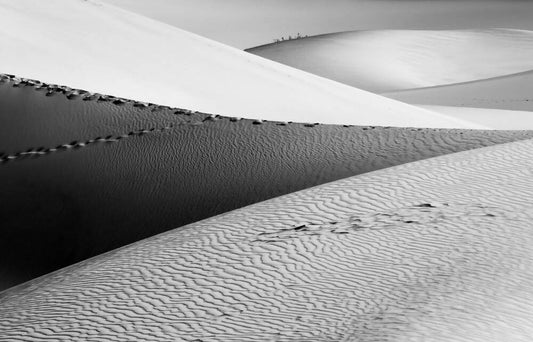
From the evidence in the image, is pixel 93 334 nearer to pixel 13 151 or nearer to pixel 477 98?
pixel 13 151

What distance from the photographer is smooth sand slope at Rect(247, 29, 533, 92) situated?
21812 millimetres

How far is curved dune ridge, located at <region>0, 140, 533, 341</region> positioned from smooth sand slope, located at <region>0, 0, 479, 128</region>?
267 cm

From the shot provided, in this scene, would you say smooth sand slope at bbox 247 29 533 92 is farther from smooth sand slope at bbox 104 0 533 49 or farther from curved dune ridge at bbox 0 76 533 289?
curved dune ridge at bbox 0 76 533 289

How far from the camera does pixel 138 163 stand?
11.9 feet

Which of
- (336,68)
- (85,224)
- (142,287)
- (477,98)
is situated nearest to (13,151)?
(85,224)

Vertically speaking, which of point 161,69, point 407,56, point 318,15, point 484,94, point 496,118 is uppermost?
point 318,15

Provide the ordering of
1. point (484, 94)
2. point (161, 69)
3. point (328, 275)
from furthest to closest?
point (484, 94) < point (161, 69) < point (328, 275)

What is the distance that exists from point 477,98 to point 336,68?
27.2 ft

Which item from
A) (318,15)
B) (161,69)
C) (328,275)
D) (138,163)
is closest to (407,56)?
(318,15)

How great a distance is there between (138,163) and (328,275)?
161 centimetres

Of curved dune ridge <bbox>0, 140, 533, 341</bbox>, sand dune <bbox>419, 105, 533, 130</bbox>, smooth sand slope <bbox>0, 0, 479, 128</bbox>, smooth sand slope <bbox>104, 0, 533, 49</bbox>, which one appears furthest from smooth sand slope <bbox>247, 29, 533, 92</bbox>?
curved dune ridge <bbox>0, 140, 533, 341</bbox>

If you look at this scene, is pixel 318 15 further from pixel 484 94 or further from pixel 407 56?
pixel 484 94

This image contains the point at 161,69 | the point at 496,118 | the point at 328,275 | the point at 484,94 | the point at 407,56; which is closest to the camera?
the point at 328,275

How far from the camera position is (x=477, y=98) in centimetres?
1388
